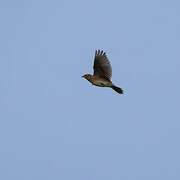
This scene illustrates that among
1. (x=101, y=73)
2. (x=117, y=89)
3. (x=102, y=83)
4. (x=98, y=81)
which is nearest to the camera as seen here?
(x=117, y=89)

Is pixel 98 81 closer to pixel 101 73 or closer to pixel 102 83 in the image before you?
pixel 102 83

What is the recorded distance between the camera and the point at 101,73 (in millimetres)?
12922

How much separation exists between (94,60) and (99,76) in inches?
33.5

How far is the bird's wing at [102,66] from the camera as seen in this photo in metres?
12.8

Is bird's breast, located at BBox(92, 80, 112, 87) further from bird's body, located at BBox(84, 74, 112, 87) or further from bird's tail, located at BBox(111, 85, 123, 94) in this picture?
bird's tail, located at BBox(111, 85, 123, 94)

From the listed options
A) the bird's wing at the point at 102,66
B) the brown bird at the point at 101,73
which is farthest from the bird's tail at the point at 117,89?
the bird's wing at the point at 102,66

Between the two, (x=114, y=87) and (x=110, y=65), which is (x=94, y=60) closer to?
(x=110, y=65)

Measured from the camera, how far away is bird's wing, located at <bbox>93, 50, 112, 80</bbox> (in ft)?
42.1

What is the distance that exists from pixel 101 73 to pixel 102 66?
0.33 m

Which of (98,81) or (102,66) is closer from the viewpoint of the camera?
(98,81)

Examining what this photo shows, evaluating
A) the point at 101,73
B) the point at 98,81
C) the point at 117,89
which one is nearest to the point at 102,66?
the point at 101,73

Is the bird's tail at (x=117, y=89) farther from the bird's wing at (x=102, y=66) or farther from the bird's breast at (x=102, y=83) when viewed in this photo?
the bird's wing at (x=102, y=66)

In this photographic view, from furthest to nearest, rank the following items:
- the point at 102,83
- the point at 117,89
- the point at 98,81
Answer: the point at 98,81 → the point at 102,83 → the point at 117,89

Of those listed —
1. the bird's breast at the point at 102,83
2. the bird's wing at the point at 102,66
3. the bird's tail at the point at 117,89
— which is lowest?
the bird's tail at the point at 117,89
